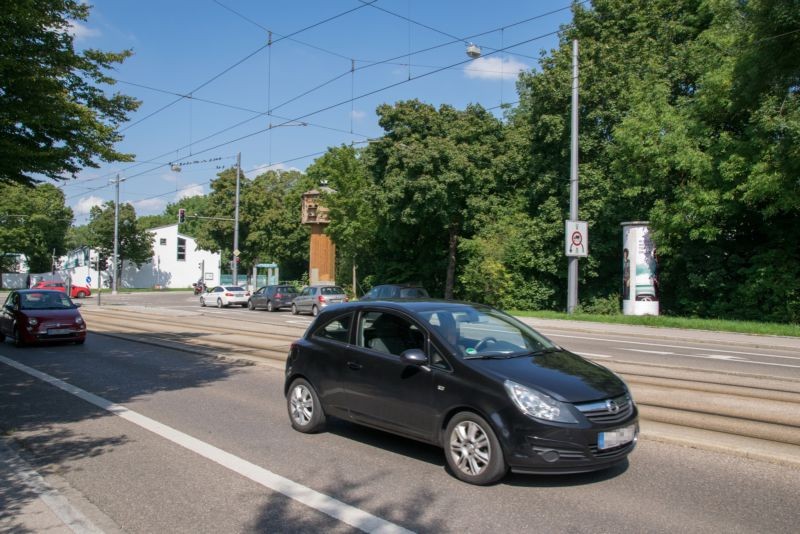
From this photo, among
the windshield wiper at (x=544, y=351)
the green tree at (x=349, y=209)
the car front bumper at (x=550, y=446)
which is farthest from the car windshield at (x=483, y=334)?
the green tree at (x=349, y=209)

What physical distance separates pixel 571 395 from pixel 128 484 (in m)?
3.67

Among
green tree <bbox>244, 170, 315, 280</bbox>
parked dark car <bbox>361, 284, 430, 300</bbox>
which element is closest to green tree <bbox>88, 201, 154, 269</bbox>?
green tree <bbox>244, 170, 315, 280</bbox>

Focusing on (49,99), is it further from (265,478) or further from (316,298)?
(316,298)

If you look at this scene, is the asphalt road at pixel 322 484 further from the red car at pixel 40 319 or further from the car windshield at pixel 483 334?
the red car at pixel 40 319

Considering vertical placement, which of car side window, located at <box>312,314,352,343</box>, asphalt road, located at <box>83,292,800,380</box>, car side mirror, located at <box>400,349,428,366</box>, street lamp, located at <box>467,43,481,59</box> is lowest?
asphalt road, located at <box>83,292,800,380</box>

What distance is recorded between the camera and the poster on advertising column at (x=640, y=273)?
24797 mm

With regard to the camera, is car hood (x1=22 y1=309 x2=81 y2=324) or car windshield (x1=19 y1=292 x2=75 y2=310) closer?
car hood (x1=22 y1=309 x2=81 y2=324)

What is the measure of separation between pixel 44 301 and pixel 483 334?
1471cm

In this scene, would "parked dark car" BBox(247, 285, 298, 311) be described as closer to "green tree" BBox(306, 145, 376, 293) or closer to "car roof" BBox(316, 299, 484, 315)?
"green tree" BBox(306, 145, 376, 293)

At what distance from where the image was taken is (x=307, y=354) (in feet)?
22.8

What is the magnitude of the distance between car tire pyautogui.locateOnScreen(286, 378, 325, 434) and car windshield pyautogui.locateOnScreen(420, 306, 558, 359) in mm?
1701

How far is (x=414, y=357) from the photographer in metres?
5.51

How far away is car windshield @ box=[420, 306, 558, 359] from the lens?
5625 mm

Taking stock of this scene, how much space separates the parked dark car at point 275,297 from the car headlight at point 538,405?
3186 centimetres
